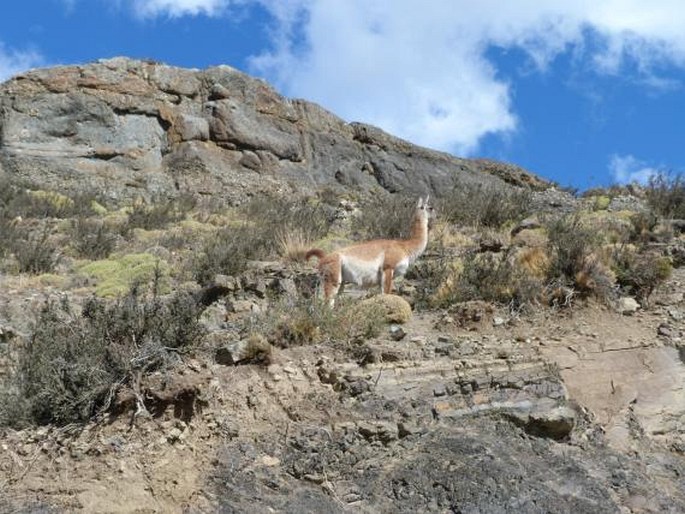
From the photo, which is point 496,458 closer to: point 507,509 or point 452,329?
point 507,509

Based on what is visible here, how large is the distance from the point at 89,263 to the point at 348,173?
1758 cm

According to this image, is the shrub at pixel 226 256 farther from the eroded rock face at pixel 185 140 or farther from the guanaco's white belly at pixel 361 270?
the eroded rock face at pixel 185 140

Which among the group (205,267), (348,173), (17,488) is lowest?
(17,488)

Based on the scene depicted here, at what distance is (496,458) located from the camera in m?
7.43

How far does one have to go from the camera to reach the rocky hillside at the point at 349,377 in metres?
6.89

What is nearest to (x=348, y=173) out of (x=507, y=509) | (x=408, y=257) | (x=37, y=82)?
(x=37, y=82)

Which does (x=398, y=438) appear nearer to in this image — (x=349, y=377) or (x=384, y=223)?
(x=349, y=377)

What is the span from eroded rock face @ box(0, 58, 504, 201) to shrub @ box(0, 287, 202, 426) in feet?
57.8

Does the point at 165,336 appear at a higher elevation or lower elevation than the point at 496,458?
higher

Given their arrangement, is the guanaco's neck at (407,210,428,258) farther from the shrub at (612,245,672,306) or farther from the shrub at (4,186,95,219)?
the shrub at (4,186,95,219)

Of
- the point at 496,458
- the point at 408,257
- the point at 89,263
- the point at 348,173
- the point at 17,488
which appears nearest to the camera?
the point at 17,488

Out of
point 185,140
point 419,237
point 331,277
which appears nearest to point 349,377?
point 331,277

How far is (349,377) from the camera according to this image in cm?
823

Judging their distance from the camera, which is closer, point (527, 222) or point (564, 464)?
point (564, 464)
